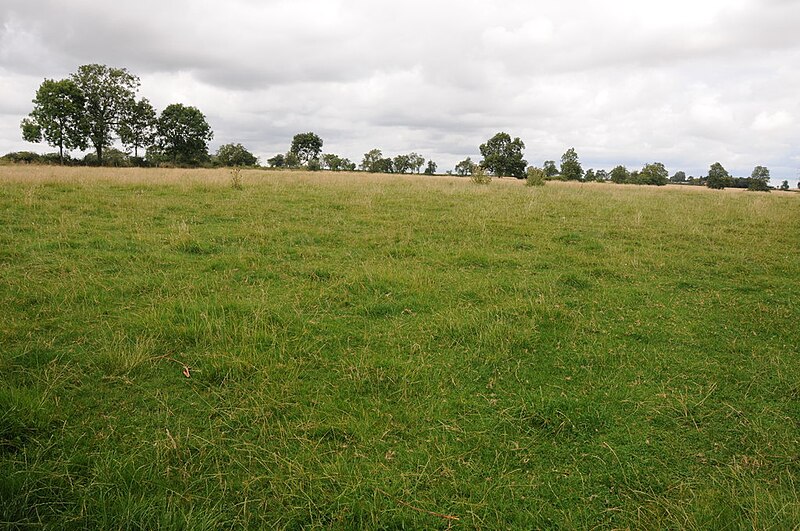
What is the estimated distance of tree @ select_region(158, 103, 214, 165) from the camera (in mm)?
70312

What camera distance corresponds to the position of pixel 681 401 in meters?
4.05

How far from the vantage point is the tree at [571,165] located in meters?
86.5

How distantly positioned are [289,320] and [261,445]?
2.33 metres

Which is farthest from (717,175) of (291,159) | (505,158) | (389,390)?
(389,390)

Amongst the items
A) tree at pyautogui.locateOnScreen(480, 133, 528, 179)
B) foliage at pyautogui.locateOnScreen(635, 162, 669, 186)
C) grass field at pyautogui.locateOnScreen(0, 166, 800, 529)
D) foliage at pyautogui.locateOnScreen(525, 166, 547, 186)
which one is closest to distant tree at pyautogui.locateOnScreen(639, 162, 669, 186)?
foliage at pyautogui.locateOnScreen(635, 162, 669, 186)

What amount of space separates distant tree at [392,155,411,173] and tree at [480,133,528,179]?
65.8 meters

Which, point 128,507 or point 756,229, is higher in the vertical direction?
point 756,229

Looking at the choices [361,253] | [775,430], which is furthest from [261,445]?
[361,253]

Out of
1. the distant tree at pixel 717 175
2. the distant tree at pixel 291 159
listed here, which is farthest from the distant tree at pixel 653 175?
the distant tree at pixel 291 159

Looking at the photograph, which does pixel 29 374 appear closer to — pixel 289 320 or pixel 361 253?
pixel 289 320

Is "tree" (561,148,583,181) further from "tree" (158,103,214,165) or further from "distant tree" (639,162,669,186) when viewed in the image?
"tree" (158,103,214,165)

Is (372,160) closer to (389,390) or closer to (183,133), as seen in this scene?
(183,133)

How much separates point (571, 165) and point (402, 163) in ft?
226

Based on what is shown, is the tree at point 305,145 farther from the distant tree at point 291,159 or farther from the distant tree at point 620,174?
the distant tree at point 620,174
